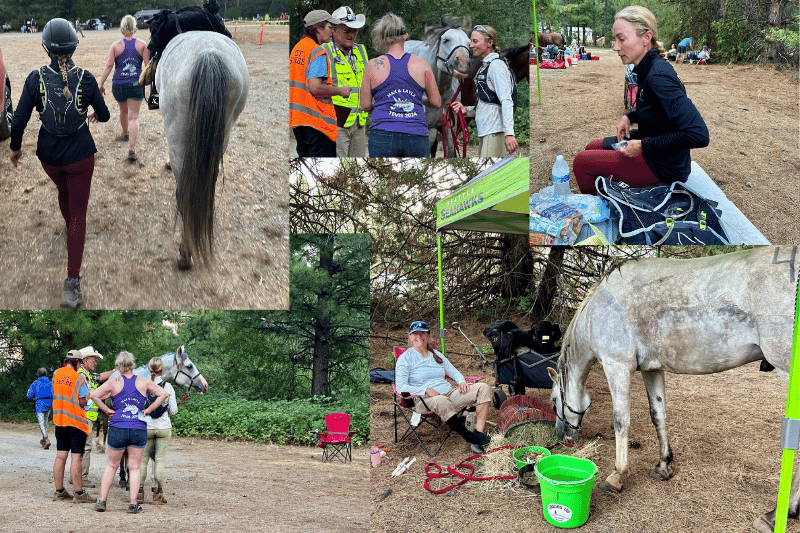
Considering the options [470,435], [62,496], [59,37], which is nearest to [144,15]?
[59,37]

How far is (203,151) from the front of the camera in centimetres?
408

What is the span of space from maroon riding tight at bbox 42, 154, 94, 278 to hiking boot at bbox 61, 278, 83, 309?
0.05 metres

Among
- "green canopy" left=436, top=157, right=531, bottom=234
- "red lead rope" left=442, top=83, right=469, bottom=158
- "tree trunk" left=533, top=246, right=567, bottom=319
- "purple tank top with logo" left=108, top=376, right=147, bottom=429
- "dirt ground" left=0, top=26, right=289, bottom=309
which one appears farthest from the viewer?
"tree trunk" left=533, top=246, right=567, bottom=319

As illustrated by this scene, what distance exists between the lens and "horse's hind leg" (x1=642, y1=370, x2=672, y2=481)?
3.60 metres

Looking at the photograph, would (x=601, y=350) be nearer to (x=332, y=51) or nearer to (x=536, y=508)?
(x=536, y=508)

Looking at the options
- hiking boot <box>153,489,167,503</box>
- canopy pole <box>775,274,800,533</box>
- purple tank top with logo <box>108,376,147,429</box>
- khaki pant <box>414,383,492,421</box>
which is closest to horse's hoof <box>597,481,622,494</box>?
khaki pant <box>414,383,492,421</box>

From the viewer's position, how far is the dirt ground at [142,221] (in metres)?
3.81

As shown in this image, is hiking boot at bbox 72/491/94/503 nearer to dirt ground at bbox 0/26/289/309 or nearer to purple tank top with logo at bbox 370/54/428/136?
dirt ground at bbox 0/26/289/309

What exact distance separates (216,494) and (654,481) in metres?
3.55

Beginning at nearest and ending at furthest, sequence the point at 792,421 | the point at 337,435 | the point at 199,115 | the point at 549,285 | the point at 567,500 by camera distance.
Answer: the point at 792,421 → the point at 567,500 → the point at 199,115 → the point at 337,435 → the point at 549,285

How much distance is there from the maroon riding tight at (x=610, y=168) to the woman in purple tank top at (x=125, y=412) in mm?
3127

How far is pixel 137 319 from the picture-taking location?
31.9 feet

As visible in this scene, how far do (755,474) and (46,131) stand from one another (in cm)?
460

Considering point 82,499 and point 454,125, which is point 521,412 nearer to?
point 454,125
